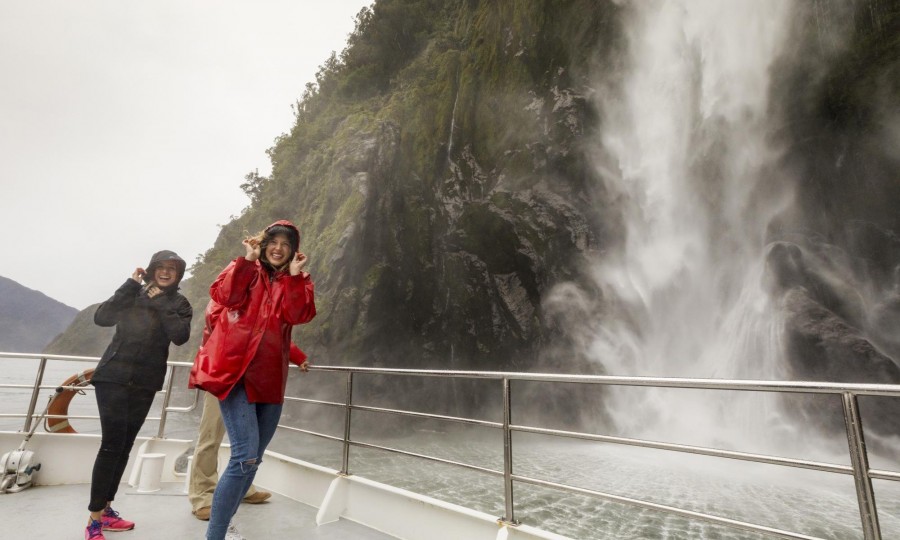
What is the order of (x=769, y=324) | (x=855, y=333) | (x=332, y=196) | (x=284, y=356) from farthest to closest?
(x=332, y=196) < (x=769, y=324) < (x=855, y=333) < (x=284, y=356)

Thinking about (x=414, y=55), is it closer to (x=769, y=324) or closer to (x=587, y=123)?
(x=587, y=123)

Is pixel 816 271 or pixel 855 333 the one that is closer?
pixel 855 333

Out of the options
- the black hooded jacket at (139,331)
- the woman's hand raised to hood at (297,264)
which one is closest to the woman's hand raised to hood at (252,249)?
the woman's hand raised to hood at (297,264)

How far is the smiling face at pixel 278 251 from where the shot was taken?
2.30m

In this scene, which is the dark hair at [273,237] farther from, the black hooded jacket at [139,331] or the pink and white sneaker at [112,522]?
the pink and white sneaker at [112,522]

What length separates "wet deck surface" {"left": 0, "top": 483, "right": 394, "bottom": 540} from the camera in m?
2.63

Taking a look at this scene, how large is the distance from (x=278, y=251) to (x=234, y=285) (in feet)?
0.98

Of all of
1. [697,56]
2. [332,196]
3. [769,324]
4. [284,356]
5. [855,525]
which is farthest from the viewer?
[332,196]

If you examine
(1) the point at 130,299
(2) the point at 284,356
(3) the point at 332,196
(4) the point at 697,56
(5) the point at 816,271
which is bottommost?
(2) the point at 284,356

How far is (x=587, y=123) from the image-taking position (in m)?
15.7

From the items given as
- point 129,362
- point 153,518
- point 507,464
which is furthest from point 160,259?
point 507,464

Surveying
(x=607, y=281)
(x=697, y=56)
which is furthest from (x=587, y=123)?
(x=607, y=281)

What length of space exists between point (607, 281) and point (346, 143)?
11.3 metres

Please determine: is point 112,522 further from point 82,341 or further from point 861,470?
point 82,341
